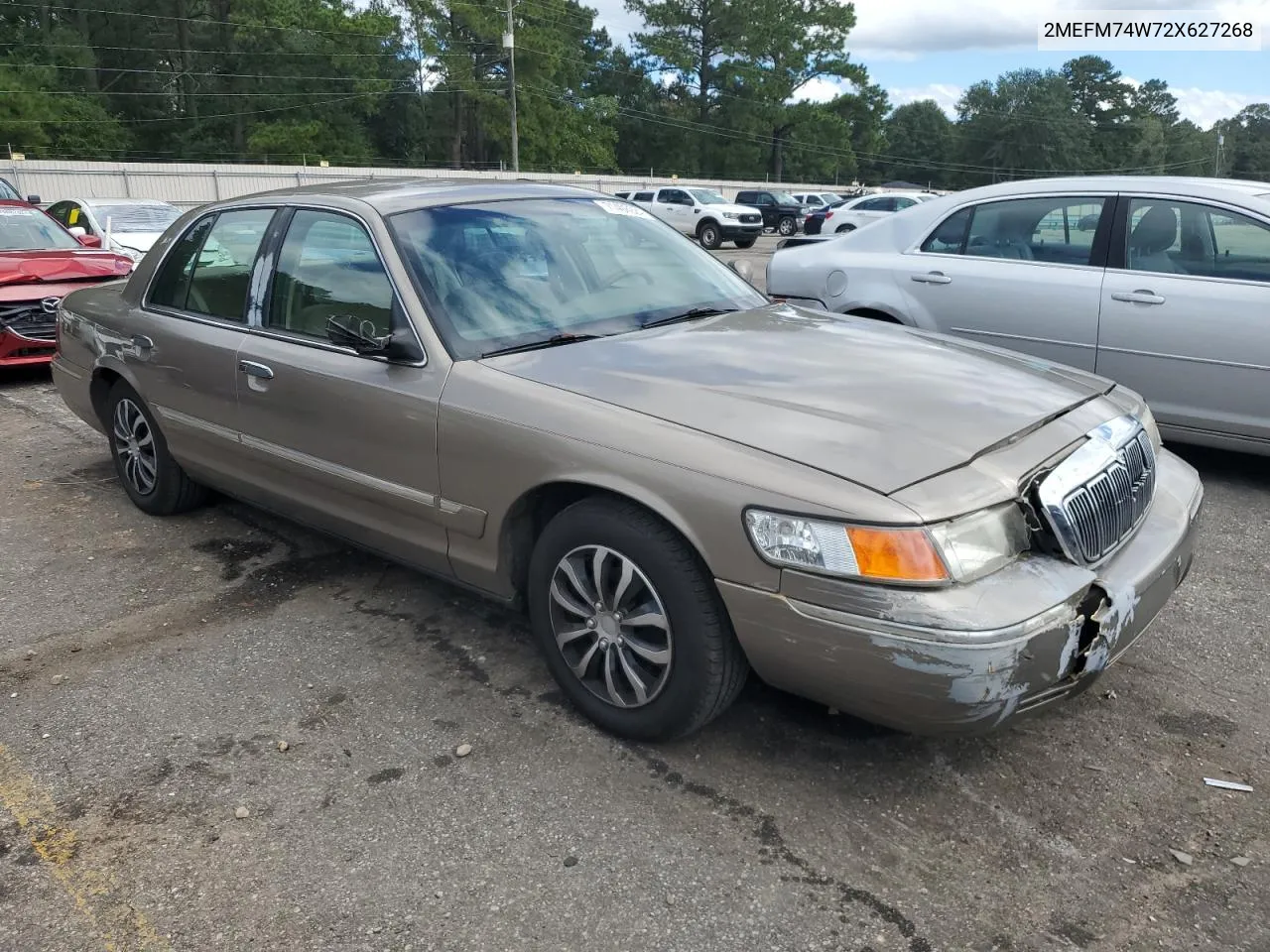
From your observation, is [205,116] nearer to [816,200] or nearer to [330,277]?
[816,200]

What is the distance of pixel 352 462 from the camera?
3492mm

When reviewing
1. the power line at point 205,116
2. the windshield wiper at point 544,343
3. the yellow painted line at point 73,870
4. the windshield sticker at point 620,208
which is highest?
the power line at point 205,116

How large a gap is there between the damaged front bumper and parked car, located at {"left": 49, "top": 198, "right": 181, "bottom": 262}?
12.2m

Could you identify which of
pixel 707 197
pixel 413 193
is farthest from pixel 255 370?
pixel 707 197

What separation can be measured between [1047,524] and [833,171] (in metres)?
87.4

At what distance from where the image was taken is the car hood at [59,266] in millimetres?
7984

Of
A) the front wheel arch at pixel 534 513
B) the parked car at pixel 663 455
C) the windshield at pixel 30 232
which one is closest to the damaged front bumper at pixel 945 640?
the parked car at pixel 663 455

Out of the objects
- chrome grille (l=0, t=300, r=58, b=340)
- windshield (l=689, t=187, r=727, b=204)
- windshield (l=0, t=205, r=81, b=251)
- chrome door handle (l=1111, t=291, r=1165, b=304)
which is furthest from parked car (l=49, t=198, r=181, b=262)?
windshield (l=689, t=187, r=727, b=204)

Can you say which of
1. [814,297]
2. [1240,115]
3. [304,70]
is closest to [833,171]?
[304,70]

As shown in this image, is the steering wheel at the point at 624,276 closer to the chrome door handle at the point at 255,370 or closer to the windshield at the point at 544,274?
the windshield at the point at 544,274

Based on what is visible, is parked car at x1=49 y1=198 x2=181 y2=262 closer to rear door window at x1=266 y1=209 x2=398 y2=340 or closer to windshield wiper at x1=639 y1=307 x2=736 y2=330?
rear door window at x1=266 y1=209 x2=398 y2=340

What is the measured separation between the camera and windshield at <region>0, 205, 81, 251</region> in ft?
28.9

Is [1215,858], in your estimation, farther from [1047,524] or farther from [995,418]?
[995,418]

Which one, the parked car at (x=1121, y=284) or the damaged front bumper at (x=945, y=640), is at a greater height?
the parked car at (x=1121, y=284)
